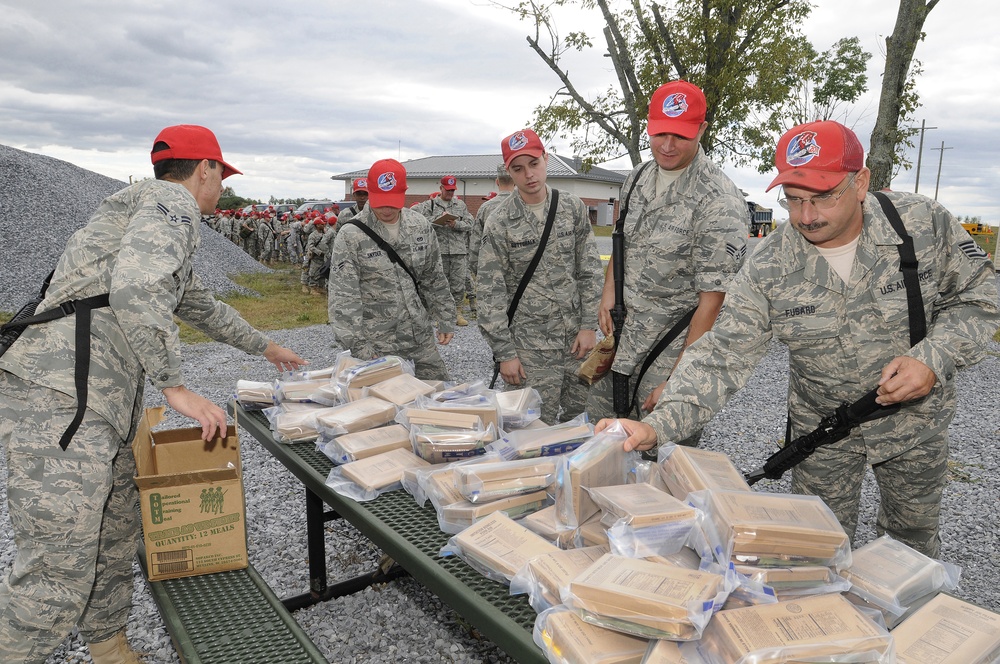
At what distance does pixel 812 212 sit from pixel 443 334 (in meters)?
2.94

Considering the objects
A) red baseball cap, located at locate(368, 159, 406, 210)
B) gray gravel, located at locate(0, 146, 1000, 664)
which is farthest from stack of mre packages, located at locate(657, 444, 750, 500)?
red baseball cap, located at locate(368, 159, 406, 210)

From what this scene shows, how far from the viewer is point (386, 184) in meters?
3.94

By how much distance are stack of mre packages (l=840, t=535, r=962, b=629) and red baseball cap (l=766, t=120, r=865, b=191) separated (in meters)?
1.07

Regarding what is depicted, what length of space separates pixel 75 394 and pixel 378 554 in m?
1.96

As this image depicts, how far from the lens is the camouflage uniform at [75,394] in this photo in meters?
2.02

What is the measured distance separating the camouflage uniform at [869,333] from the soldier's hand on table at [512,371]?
1718 millimetres

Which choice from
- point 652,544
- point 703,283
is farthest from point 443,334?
point 652,544

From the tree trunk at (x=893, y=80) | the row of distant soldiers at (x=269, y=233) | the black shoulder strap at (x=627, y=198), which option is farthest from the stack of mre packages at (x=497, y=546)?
the row of distant soldiers at (x=269, y=233)

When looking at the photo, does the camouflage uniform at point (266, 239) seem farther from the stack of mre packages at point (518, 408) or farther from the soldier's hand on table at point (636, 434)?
the soldier's hand on table at point (636, 434)

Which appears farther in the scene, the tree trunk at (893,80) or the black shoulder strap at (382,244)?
the tree trunk at (893,80)

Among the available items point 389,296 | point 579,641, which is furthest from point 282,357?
point 579,641

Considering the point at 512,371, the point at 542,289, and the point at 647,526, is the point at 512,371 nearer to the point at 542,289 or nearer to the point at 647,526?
the point at 542,289

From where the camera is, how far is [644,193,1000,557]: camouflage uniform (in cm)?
209

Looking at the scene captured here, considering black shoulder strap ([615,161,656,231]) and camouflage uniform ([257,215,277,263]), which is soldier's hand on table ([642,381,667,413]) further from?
camouflage uniform ([257,215,277,263])
